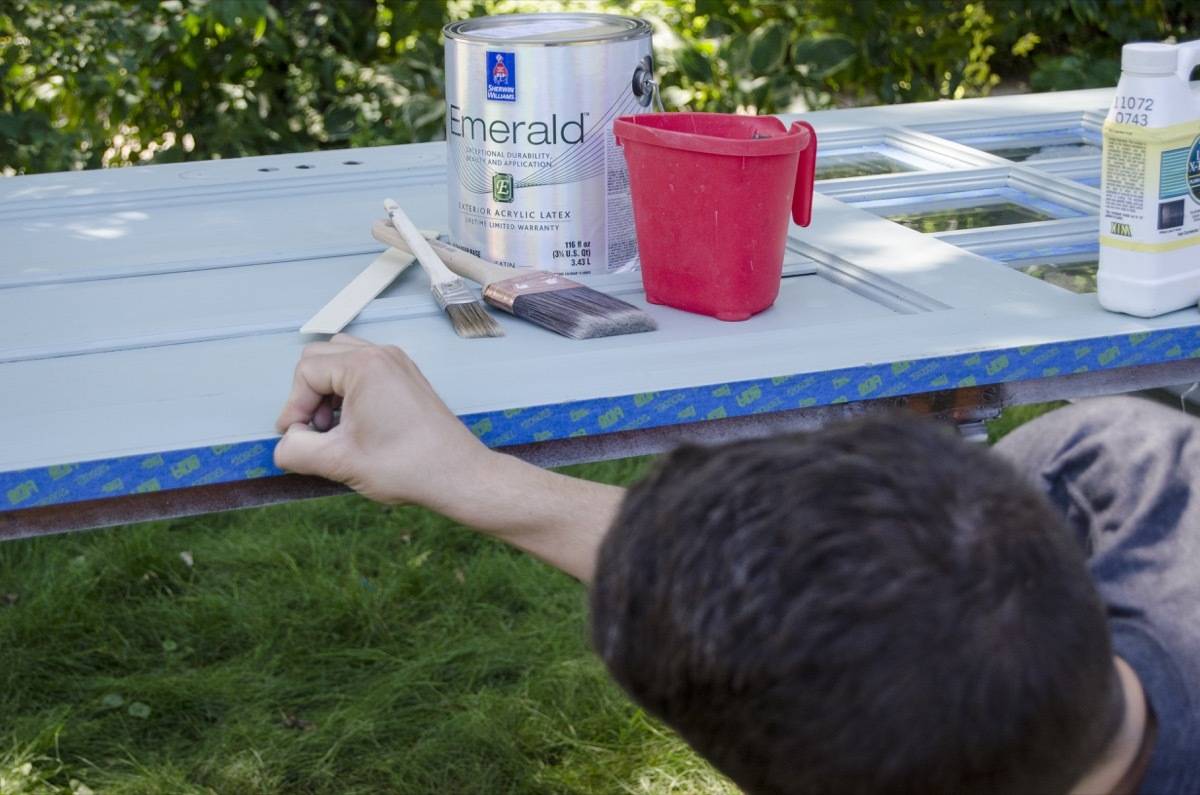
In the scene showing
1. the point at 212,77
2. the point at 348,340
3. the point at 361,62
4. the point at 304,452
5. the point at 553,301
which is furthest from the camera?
the point at 361,62

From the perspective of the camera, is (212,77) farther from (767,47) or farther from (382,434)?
(382,434)

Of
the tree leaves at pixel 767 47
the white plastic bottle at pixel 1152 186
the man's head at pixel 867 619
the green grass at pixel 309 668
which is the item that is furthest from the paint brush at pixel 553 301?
the tree leaves at pixel 767 47

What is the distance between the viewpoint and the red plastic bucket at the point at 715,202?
4.47 ft

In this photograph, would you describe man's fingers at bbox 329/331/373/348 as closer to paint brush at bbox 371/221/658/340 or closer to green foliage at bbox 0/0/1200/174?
paint brush at bbox 371/221/658/340

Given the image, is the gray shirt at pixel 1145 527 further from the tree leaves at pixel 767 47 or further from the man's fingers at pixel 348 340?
the tree leaves at pixel 767 47

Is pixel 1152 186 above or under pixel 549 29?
under

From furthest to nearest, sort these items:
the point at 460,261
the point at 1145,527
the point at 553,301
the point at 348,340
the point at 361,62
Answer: the point at 361,62
the point at 460,261
the point at 553,301
the point at 348,340
the point at 1145,527

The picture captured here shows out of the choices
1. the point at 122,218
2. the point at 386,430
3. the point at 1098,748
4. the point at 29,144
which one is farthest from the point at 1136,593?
the point at 29,144

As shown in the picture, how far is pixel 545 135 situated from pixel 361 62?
2.71m

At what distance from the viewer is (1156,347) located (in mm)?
A: 1363

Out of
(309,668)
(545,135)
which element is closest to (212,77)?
(309,668)

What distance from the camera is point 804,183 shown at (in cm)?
148

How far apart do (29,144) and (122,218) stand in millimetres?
1778

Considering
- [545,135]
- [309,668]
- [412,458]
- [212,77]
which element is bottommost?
[309,668]
